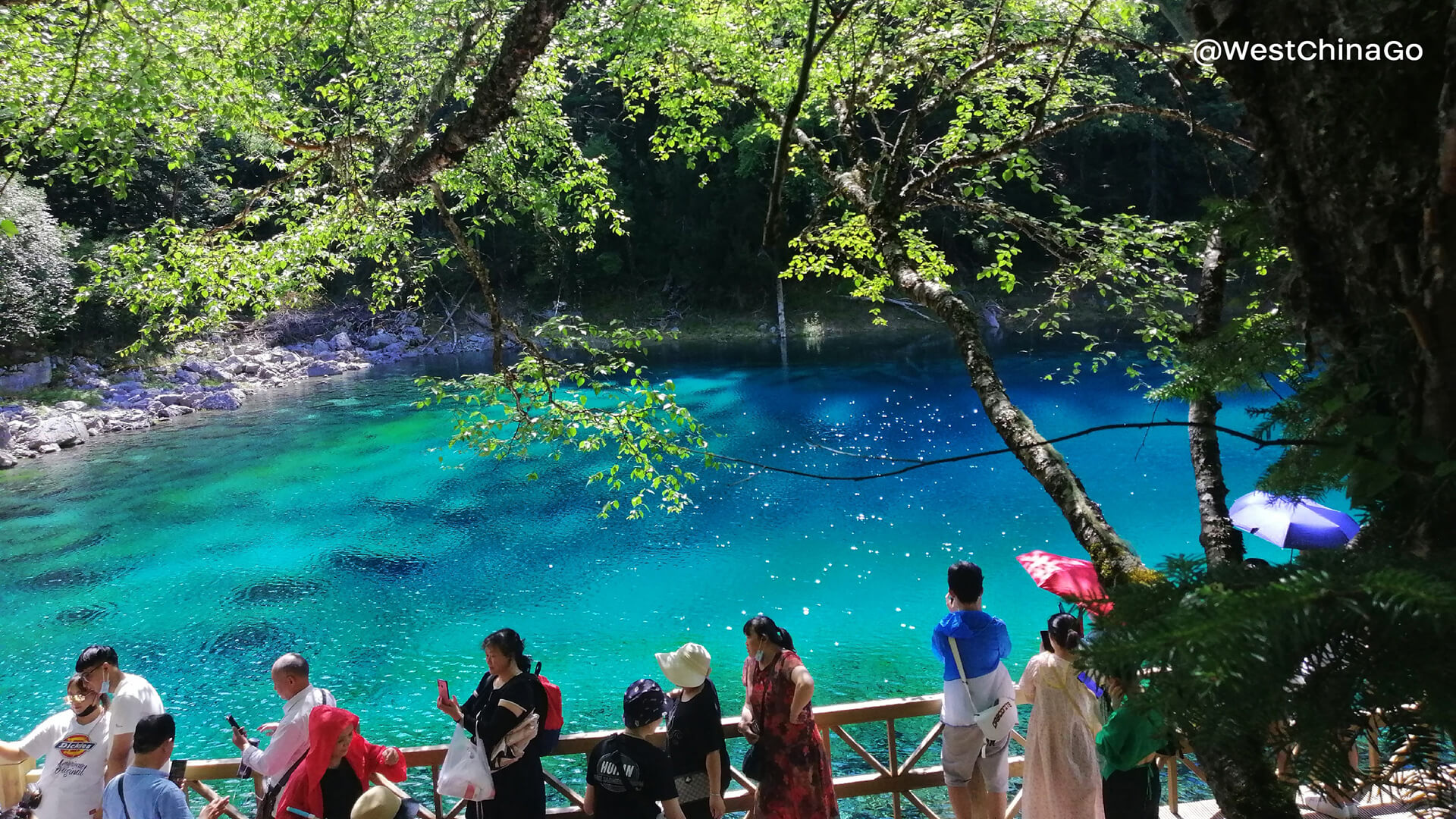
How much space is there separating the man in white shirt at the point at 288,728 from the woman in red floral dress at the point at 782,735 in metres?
1.55

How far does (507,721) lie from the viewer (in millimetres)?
3084

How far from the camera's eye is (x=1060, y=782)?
323 cm

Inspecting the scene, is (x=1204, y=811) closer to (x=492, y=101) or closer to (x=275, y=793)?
(x=275, y=793)

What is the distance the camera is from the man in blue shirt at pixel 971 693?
137 inches

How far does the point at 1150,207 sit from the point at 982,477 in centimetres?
1714

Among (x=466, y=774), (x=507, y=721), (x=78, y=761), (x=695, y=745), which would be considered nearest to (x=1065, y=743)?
(x=695, y=745)

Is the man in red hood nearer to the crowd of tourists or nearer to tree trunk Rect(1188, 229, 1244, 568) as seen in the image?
the crowd of tourists

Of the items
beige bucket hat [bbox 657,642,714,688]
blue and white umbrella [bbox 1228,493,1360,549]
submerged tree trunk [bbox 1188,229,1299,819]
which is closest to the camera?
submerged tree trunk [bbox 1188,229,1299,819]

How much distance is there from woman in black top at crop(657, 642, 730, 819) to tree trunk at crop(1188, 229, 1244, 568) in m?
1.83

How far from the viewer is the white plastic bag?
10.0ft

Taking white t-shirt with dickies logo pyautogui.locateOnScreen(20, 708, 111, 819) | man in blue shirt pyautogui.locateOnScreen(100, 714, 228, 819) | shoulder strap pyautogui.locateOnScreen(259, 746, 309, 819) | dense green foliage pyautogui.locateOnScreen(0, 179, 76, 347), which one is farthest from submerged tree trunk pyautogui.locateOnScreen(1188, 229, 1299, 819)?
dense green foliage pyautogui.locateOnScreen(0, 179, 76, 347)

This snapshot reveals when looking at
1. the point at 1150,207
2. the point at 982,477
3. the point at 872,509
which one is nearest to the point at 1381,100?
the point at 872,509

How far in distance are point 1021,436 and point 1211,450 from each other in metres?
0.46

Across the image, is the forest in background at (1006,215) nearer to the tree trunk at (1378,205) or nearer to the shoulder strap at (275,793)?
the tree trunk at (1378,205)
